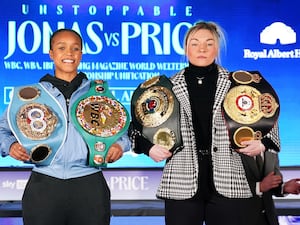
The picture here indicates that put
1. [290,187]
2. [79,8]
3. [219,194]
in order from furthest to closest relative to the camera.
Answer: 1. [79,8]
2. [290,187]
3. [219,194]

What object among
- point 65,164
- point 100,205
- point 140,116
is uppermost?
point 140,116

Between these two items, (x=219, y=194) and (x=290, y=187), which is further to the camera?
(x=290, y=187)

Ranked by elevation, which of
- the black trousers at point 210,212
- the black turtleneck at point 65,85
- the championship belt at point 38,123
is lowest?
the black trousers at point 210,212

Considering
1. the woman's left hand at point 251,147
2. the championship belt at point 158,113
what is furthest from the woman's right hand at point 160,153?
the woman's left hand at point 251,147

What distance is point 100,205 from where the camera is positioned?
1.81m

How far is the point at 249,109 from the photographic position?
1.88 metres

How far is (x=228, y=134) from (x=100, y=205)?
1.56 feet

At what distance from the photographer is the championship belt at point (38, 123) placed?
181 cm

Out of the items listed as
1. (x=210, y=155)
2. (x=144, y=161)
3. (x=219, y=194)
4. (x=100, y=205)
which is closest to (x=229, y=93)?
(x=210, y=155)

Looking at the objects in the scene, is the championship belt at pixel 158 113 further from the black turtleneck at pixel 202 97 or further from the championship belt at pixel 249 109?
the championship belt at pixel 249 109

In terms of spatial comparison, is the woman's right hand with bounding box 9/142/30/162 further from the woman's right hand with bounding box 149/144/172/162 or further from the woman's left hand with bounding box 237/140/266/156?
the woman's left hand with bounding box 237/140/266/156

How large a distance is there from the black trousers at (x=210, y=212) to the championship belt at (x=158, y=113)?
0.19 m

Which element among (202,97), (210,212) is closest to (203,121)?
(202,97)

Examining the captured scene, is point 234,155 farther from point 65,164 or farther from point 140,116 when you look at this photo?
point 65,164
